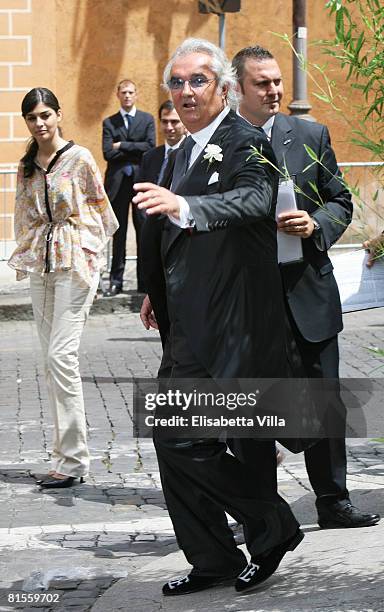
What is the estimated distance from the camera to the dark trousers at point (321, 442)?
596 cm

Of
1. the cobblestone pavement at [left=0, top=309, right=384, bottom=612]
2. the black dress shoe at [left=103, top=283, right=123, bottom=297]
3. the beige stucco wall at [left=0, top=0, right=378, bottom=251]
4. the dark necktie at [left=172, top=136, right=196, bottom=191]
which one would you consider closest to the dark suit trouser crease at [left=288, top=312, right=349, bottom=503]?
the cobblestone pavement at [left=0, top=309, right=384, bottom=612]

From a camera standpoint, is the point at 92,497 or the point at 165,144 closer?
the point at 92,497

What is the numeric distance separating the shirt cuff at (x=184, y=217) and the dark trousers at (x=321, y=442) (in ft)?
4.06

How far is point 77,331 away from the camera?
7.53 m

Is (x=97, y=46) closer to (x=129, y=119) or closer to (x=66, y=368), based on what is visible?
(x=129, y=119)

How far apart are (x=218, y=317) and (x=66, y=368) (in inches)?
97.3

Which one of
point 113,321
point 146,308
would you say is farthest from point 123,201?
point 146,308

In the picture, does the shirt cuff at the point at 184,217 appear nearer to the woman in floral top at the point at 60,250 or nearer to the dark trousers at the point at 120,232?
the woman in floral top at the point at 60,250

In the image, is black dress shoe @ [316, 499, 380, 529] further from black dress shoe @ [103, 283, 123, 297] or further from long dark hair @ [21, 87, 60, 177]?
black dress shoe @ [103, 283, 123, 297]

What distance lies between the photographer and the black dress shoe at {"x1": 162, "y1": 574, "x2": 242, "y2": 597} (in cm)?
529

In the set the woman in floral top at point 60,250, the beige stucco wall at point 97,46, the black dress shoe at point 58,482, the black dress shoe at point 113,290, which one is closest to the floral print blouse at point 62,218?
the woman in floral top at point 60,250

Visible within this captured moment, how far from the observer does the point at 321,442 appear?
6082 millimetres

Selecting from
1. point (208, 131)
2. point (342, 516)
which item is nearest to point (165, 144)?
point (342, 516)

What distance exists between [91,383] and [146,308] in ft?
15.1
